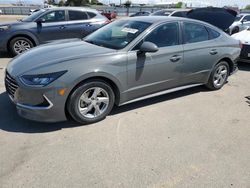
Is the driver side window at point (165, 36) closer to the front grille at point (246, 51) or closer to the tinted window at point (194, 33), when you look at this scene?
the tinted window at point (194, 33)

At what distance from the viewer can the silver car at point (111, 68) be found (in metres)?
3.47

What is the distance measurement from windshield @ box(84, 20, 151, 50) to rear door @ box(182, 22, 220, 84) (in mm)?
911

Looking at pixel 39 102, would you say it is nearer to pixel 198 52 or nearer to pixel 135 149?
pixel 135 149

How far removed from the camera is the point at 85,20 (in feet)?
28.7

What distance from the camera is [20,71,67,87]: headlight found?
340cm

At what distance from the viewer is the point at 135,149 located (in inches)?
130

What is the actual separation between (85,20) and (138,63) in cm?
531

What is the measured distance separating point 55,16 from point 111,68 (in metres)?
5.37

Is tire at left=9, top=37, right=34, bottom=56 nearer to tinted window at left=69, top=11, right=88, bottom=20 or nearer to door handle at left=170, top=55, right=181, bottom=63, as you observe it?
tinted window at left=69, top=11, right=88, bottom=20

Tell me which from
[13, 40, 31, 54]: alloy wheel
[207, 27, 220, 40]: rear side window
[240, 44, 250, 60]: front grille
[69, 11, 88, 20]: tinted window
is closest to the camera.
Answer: [207, 27, 220, 40]: rear side window

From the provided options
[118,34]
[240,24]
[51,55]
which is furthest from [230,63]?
[240,24]

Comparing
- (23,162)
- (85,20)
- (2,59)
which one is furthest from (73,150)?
(85,20)

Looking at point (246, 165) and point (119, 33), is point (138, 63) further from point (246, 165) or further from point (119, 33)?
point (246, 165)

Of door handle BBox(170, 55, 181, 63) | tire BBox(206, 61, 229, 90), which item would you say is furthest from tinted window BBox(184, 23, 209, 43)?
tire BBox(206, 61, 229, 90)
